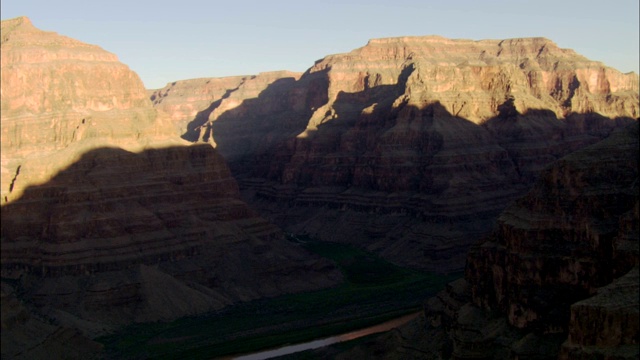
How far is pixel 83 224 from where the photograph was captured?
129 m

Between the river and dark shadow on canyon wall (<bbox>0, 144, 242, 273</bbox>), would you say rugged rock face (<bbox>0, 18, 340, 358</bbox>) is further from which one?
the river

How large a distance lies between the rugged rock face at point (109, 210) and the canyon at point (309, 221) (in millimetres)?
279

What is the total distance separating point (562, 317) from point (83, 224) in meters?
75.9

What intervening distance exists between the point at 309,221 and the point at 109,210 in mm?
66672

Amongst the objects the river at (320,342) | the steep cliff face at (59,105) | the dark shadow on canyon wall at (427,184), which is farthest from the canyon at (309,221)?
the river at (320,342)

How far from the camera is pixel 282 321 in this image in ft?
385

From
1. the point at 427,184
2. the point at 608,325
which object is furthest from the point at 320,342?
the point at 427,184

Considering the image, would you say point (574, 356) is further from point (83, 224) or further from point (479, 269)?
point (83, 224)

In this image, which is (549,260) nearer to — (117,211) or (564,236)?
(564,236)

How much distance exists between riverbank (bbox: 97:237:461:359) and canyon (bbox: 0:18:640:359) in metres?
3.74

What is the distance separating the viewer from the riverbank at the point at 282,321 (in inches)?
4149

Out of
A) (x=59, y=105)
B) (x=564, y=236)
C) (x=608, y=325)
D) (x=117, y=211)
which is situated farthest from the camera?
(x=59, y=105)

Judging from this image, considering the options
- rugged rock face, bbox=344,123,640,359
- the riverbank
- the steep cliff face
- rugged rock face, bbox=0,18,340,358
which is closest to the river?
the riverbank

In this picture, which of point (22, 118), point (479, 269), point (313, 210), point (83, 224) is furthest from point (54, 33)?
point (479, 269)
